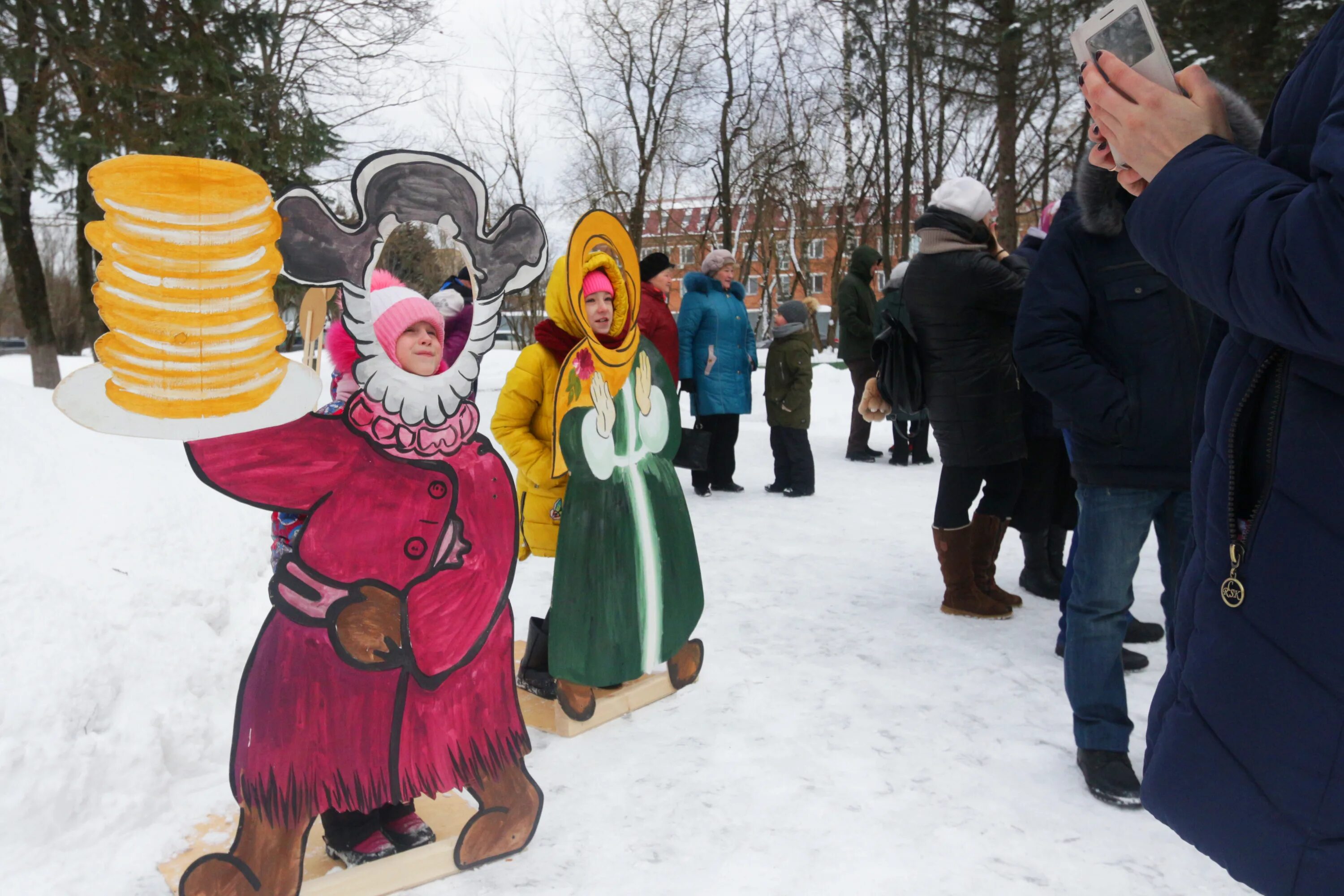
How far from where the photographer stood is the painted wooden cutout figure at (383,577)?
226 centimetres

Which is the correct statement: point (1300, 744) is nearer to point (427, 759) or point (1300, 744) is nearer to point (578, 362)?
point (427, 759)

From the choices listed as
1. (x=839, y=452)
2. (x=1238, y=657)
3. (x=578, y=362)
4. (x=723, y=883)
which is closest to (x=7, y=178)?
(x=839, y=452)

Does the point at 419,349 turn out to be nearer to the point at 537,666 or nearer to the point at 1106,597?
the point at 537,666

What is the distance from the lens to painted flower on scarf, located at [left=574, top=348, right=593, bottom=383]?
333 centimetres

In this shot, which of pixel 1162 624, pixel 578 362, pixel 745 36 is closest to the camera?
pixel 578 362

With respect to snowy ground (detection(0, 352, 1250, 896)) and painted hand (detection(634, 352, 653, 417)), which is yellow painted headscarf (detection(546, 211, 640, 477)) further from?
snowy ground (detection(0, 352, 1250, 896))

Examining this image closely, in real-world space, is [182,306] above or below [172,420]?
above

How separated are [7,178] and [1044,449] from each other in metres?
11.8

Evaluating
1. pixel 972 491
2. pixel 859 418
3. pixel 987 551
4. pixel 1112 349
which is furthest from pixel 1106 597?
pixel 859 418

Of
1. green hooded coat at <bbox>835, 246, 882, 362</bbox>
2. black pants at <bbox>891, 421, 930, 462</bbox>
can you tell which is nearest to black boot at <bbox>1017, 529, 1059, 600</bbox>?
green hooded coat at <bbox>835, 246, 882, 362</bbox>

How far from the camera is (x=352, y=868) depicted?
2.40 metres

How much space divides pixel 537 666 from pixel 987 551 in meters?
2.29

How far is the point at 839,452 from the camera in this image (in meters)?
9.89

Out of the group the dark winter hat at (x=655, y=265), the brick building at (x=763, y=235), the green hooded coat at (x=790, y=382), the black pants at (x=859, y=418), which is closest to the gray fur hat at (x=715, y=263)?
the green hooded coat at (x=790, y=382)
